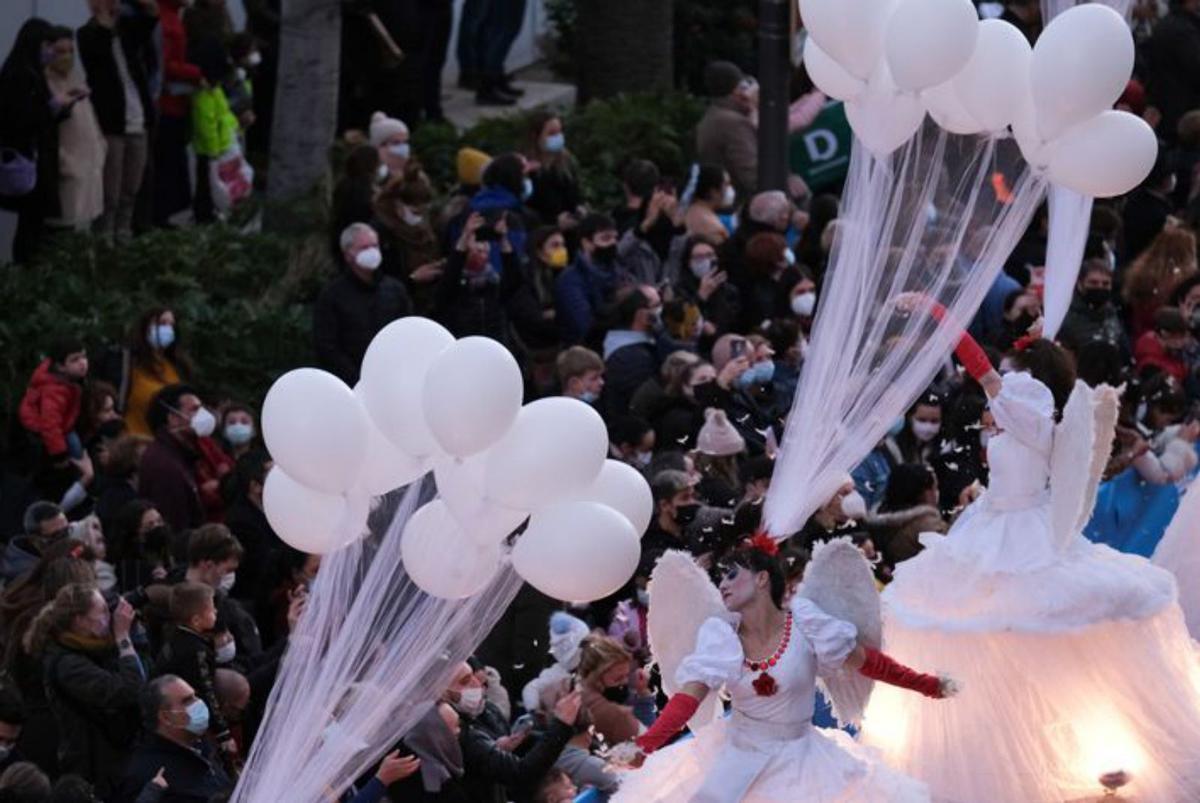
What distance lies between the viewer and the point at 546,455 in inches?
367

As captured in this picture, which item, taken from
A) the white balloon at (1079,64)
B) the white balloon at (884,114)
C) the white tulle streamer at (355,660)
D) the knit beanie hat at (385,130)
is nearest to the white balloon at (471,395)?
the white tulle streamer at (355,660)

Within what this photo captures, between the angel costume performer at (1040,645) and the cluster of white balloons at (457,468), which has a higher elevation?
the cluster of white balloons at (457,468)

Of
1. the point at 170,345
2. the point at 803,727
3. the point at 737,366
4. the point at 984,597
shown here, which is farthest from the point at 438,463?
the point at 170,345

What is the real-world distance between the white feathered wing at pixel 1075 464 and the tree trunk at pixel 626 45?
10322mm

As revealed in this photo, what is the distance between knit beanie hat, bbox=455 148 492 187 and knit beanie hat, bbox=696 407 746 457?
12.4 feet

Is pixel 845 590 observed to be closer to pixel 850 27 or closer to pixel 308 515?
pixel 308 515

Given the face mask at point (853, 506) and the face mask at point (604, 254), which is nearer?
the face mask at point (853, 506)

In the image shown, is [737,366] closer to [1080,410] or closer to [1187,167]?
[1080,410]

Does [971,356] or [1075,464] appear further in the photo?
[971,356]

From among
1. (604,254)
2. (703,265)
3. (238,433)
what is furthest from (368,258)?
(703,265)

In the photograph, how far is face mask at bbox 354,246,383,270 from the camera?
14445mm

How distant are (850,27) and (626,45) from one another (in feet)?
34.9

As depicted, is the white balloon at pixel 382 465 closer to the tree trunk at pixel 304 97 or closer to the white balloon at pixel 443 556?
the white balloon at pixel 443 556

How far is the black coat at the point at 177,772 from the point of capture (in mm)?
10445
